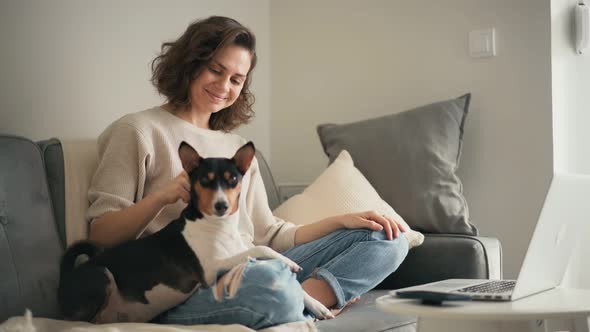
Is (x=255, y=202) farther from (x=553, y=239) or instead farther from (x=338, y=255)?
(x=553, y=239)

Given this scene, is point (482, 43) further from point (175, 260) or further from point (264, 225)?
point (175, 260)

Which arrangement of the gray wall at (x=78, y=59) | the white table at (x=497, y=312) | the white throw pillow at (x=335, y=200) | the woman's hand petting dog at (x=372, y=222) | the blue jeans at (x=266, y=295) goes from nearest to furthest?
1. the white table at (x=497, y=312)
2. the blue jeans at (x=266, y=295)
3. the woman's hand petting dog at (x=372, y=222)
4. the gray wall at (x=78, y=59)
5. the white throw pillow at (x=335, y=200)

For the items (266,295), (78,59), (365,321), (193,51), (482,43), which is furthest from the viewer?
(482,43)

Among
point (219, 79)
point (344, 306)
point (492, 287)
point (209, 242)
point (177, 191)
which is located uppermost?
point (219, 79)

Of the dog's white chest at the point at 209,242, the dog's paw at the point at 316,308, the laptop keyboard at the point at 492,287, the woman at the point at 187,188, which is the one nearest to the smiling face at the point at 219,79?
the woman at the point at 187,188

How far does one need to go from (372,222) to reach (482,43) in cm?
106

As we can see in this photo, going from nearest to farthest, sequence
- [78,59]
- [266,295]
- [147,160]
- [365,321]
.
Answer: [266,295], [365,321], [147,160], [78,59]

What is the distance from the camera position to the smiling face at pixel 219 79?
191 centimetres

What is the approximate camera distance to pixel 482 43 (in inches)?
103

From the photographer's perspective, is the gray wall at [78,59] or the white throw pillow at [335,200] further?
the white throw pillow at [335,200]

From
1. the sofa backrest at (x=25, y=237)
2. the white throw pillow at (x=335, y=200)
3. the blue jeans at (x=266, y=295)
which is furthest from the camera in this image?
the white throw pillow at (x=335, y=200)

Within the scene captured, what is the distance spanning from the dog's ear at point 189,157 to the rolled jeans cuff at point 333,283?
1.46 ft

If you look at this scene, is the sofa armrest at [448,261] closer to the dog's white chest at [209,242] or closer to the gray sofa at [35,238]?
the gray sofa at [35,238]

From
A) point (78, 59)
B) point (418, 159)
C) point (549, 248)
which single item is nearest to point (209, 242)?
point (549, 248)
